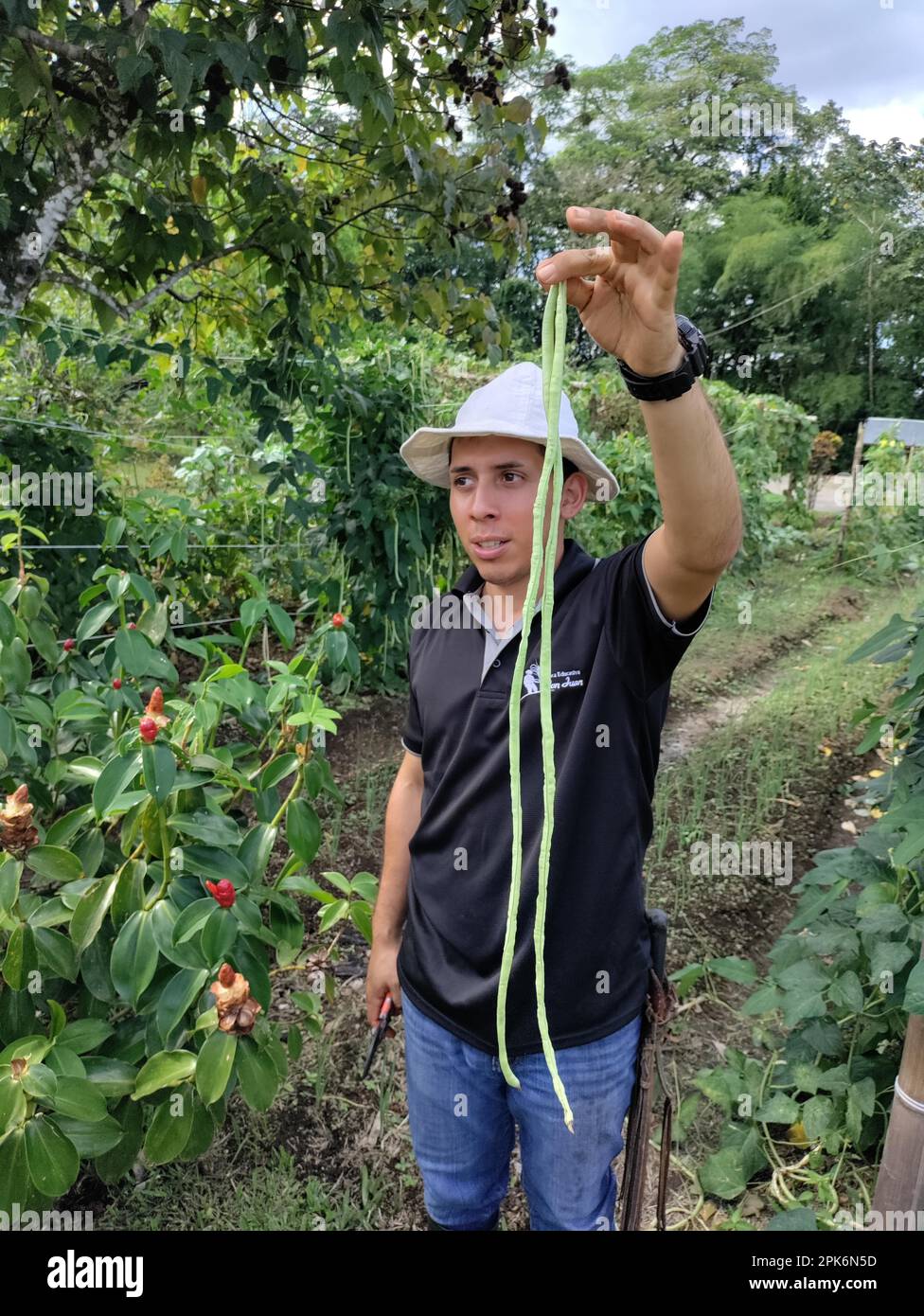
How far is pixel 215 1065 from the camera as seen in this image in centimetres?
112

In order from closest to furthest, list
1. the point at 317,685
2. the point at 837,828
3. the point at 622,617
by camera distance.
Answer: the point at 622,617
the point at 317,685
the point at 837,828

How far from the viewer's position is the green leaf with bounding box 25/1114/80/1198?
3.43 feet

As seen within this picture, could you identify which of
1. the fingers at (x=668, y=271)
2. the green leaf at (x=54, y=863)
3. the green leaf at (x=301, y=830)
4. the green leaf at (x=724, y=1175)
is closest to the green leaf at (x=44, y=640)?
the green leaf at (x=54, y=863)

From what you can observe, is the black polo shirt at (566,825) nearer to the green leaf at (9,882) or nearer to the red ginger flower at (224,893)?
the red ginger flower at (224,893)

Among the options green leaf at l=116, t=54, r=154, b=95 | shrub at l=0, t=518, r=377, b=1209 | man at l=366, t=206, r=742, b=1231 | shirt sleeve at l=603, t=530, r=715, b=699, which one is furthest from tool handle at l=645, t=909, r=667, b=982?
green leaf at l=116, t=54, r=154, b=95

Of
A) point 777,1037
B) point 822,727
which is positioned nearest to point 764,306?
point 822,727

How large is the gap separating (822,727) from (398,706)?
6.14 ft

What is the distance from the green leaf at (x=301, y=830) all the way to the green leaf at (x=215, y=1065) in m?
0.30

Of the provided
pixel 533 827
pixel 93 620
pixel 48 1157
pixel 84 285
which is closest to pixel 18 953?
pixel 48 1157

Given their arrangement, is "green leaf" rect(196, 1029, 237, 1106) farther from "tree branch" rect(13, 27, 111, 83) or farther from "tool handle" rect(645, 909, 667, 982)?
"tree branch" rect(13, 27, 111, 83)

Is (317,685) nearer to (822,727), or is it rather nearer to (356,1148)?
(356,1148)

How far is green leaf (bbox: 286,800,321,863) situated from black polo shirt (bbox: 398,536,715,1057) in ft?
0.83

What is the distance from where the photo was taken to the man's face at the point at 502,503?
→ 114 centimetres
